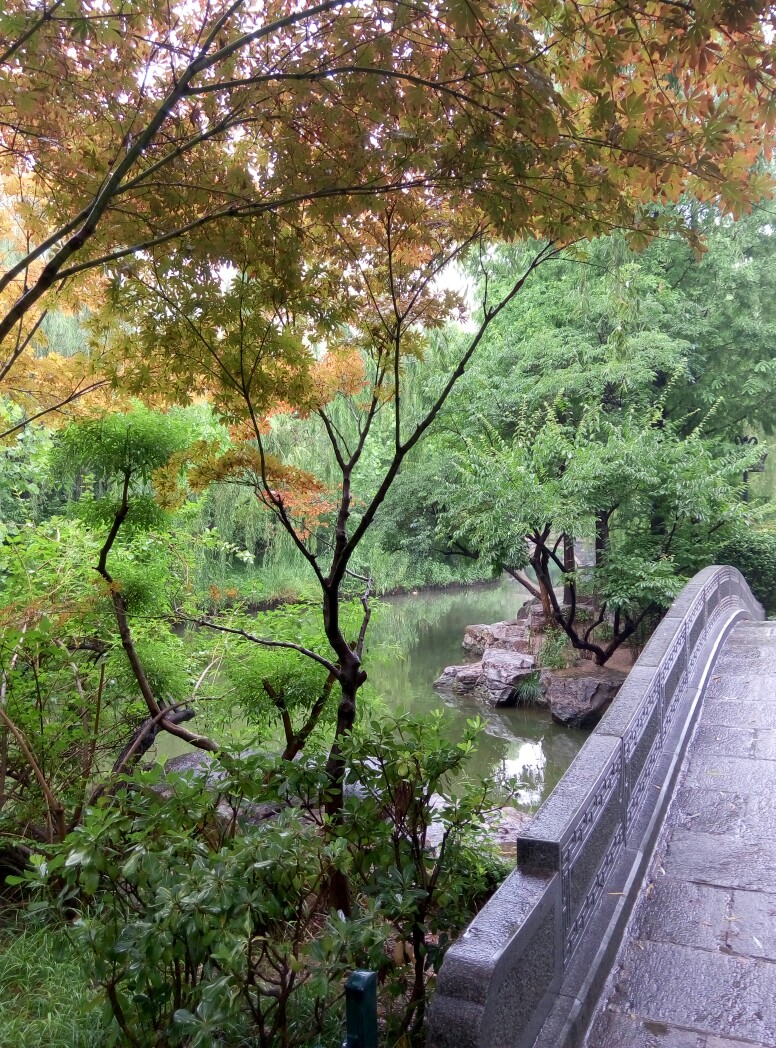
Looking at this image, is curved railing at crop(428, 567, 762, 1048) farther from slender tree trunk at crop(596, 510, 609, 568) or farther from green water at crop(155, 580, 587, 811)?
slender tree trunk at crop(596, 510, 609, 568)

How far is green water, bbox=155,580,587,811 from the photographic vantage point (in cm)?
873

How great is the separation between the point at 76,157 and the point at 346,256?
1124mm

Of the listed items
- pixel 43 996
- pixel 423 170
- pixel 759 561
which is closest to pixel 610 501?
pixel 759 561

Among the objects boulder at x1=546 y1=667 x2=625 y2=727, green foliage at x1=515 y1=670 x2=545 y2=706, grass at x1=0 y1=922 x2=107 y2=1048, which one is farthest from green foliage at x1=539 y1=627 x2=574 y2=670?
grass at x1=0 y1=922 x2=107 y2=1048

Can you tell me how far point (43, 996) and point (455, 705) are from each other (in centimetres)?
986

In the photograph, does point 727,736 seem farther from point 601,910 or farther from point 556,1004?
point 556,1004

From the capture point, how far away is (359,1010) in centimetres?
135

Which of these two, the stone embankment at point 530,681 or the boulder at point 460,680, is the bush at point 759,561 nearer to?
the stone embankment at point 530,681

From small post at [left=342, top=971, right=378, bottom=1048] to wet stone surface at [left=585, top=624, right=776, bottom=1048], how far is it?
1.09 m

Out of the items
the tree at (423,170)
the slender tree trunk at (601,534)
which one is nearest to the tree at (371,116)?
the tree at (423,170)

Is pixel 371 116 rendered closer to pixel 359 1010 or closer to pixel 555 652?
pixel 359 1010

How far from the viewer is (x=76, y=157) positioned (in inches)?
112

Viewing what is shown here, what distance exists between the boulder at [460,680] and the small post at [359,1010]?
11720mm

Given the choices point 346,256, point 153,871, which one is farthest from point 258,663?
point 153,871
